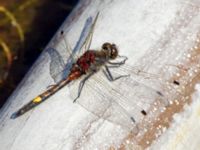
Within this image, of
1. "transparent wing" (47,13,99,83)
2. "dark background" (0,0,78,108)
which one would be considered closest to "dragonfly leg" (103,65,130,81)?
"transparent wing" (47,13,99,83)

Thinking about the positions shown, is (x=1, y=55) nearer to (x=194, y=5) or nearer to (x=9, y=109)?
(x=9, y=109)

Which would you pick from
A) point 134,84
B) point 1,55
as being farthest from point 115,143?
point 1,55

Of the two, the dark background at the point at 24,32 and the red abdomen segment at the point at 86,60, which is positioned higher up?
the red abdomen segment at the point at 86,60

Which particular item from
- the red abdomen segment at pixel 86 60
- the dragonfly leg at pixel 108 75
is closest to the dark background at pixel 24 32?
the red abdomen segment at pixel 86 60

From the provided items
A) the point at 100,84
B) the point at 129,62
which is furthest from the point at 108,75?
the point at 129,62

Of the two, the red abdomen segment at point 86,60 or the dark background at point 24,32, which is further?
the dark background at point 24,32

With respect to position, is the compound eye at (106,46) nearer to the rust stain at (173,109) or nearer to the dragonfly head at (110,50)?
the dragonfly head at (110,50)

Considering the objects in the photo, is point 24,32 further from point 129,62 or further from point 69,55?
point 129,62
